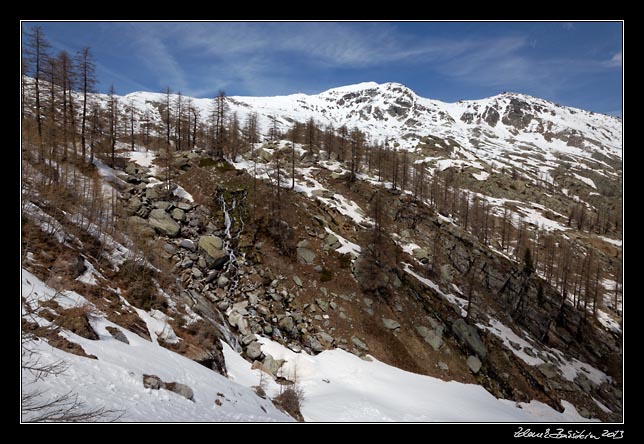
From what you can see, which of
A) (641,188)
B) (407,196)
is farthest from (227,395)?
(407,196)

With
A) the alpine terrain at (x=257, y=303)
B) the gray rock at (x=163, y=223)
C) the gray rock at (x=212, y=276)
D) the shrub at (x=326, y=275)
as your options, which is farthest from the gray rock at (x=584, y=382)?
the gray rock at (x=163, y=223)

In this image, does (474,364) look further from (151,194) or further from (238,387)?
(151,194)

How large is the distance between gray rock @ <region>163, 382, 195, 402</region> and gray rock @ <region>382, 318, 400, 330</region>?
20.1 m

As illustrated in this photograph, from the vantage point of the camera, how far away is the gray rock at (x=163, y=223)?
26.0 meters

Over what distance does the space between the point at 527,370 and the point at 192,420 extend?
35014mm

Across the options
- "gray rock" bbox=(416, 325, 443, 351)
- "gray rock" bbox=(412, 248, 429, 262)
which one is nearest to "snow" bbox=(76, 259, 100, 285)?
"gray rock" bbox=(416, 325, 443, 351)

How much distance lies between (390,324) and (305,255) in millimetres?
10530

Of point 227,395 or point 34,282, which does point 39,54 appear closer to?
point 34,282

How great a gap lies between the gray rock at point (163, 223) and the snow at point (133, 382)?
15.6 metres

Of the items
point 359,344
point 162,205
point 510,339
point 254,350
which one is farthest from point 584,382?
point 162,205

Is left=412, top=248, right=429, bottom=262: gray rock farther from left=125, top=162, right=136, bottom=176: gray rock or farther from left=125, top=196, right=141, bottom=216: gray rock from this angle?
left=125, top=162, right=136, bottom=176: gray rock

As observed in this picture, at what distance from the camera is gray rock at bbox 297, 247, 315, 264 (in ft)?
95.5

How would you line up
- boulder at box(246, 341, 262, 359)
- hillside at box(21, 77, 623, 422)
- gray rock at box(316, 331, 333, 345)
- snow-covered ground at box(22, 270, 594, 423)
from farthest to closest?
gray rock at box(316, 331, 333, 345)
boulder at box(246, 341, 262, 359)
hillside at box(21, 77, 623, 422)
snow-covered ground at box(22, 270, 594, 423)

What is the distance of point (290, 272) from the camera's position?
27375 millimetres
